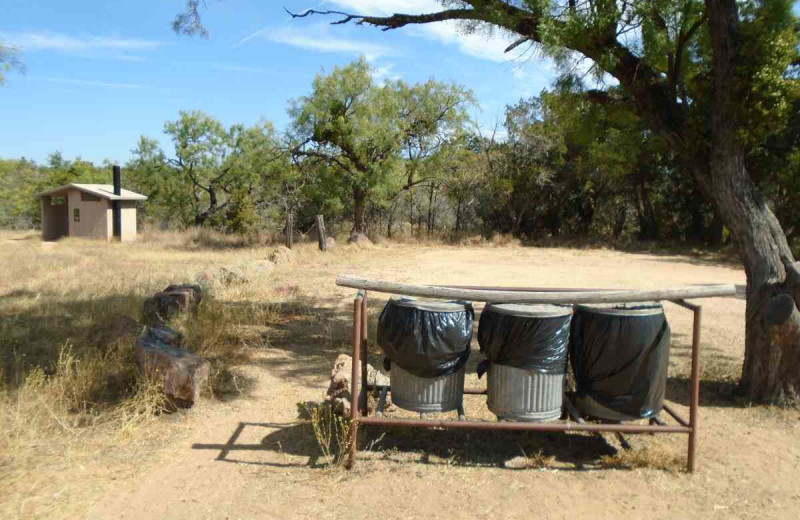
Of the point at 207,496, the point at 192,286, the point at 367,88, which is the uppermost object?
the point at 367,88

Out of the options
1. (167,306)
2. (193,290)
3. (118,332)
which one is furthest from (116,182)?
(118,332)

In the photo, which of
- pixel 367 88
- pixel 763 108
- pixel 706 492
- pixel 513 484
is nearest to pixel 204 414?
pixel 513 484

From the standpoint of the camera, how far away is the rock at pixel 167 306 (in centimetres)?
761

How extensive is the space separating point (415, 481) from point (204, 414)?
6.66 feet

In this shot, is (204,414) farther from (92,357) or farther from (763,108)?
(763,108)

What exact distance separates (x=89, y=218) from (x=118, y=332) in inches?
973

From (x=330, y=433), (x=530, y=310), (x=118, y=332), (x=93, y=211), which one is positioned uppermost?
(x=93, y=211)

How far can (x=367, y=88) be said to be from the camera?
2350cm

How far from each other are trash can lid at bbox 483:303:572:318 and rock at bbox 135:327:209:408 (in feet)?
8.31

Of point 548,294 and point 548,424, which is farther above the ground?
point 548,294

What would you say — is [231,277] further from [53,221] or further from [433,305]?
[53,221]

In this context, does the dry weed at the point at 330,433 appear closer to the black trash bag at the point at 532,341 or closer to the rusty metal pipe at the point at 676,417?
the black trash bag at the point at 532,341

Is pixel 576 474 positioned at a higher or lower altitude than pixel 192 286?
lower

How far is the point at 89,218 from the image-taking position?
27.8 meters
